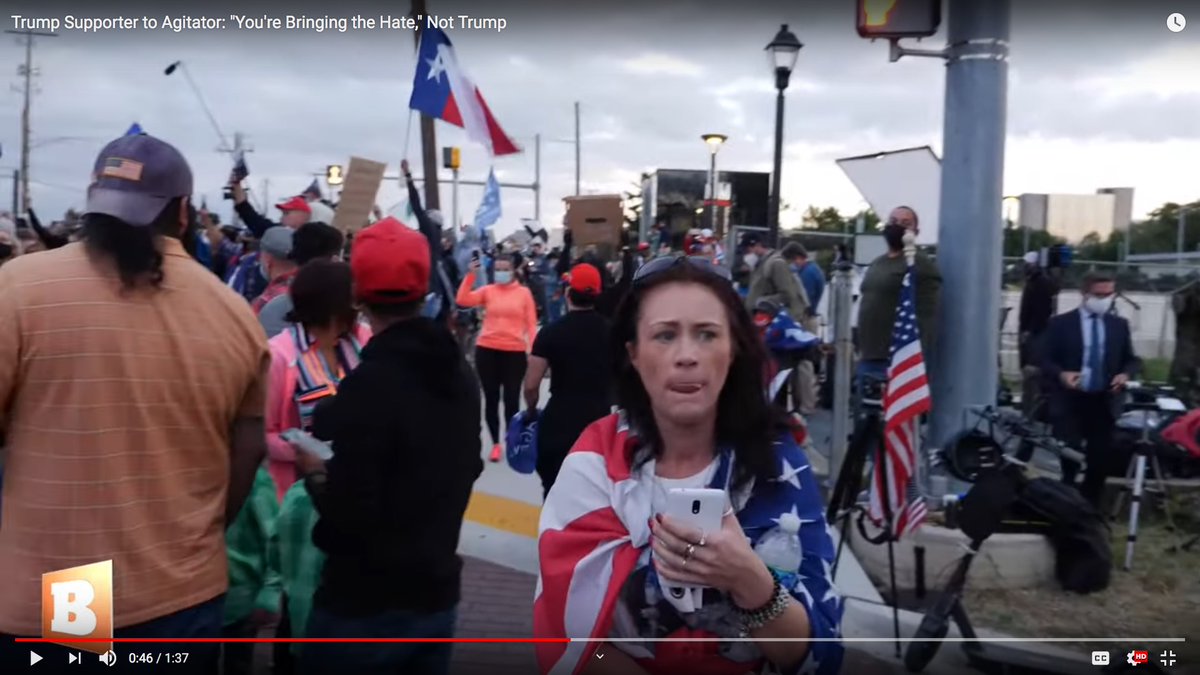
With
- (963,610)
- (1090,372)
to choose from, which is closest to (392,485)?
(963,610)

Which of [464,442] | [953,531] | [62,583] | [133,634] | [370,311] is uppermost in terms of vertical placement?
[370,311]

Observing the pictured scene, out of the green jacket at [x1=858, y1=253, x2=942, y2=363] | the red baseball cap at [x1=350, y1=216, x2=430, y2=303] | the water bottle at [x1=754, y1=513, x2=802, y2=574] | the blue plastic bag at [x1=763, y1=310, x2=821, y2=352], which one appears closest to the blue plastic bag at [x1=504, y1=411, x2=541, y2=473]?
the blue plastic bag at [x1=763, y1=310, x2=821, y2=352]

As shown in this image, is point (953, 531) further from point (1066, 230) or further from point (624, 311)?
point (624, 311)

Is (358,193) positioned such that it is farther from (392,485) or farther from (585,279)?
(392,485)

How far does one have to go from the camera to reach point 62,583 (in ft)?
6.29

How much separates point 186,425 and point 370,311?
0.54 meters

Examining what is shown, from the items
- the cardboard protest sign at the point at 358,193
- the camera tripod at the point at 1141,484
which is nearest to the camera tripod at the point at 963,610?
the camera tripod at the point at 1141,484

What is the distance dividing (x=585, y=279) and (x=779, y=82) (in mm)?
1701

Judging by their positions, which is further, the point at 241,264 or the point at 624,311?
the point at 241,264

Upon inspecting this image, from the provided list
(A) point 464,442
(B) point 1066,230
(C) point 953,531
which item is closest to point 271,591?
(A) point 464,442

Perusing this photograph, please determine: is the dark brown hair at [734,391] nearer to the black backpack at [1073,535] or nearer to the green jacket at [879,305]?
the black backpack at [1073,535]

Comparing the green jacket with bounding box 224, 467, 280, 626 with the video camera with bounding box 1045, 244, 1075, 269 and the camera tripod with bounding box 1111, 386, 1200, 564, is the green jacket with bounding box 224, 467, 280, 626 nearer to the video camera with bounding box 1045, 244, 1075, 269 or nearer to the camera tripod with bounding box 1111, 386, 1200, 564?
the camera tripod with bounding box 1111, 386, 1200, 564

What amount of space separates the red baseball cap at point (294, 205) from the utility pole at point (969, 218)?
318 centimetres

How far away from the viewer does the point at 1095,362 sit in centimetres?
600
